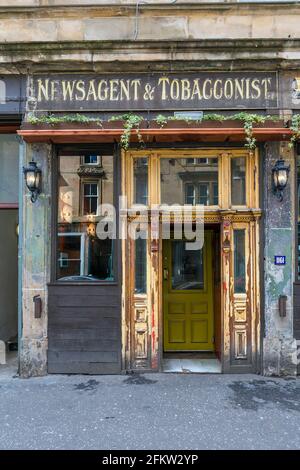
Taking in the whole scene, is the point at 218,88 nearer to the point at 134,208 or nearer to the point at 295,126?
the point at 295,126

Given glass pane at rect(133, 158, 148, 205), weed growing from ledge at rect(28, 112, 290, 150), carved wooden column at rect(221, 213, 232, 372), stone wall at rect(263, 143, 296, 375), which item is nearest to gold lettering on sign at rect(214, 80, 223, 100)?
weed growing from ledge at rect(28, 112, 290, 150)

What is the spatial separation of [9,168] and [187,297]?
4.30m

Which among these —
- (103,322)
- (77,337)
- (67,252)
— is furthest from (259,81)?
(77,337)

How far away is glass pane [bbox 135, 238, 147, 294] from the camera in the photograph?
5.59 meters

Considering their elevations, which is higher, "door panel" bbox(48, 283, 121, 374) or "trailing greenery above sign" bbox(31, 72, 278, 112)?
"trailing greenery above sign" bbox(31, 72, 278, 112)

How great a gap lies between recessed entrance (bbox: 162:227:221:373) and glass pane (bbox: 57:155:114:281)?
1.68 meters

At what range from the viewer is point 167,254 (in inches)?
264

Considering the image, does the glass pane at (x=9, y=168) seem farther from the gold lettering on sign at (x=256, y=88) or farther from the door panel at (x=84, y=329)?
the gold lettering on sign at (x=256, y=88)

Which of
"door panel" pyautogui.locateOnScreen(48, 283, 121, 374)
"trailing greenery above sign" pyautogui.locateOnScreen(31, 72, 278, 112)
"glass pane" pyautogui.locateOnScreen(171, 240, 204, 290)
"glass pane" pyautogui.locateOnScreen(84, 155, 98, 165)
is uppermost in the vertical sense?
"trailing greenery above sign" pyautogui.locateOnScreen(31, 72, 278, 112)

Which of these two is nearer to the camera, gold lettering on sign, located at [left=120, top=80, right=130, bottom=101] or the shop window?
gold lettering on sign, located at [left=120, top=80, right=130, bottom=101]

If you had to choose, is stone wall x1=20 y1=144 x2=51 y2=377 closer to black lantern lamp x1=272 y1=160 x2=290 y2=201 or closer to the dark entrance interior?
the dark entrance interior

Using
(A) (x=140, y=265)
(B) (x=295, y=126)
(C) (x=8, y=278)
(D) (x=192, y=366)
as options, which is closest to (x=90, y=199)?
(A) (x=140, y=265)

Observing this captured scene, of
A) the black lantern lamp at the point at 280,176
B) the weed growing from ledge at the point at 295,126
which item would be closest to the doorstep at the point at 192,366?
the black lantern lamp at the point at 280,176

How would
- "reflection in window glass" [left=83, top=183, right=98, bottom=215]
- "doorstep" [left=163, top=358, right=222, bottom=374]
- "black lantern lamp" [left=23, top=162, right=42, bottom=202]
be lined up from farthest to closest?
"reflection in window glass" [left=83, top=183, right=98, bottom=215] → "doorstep" [left=163, top=358, right=222, bottom=374] → "black lantern lamp" [left=23, top=162, right=42, bottom=202]
